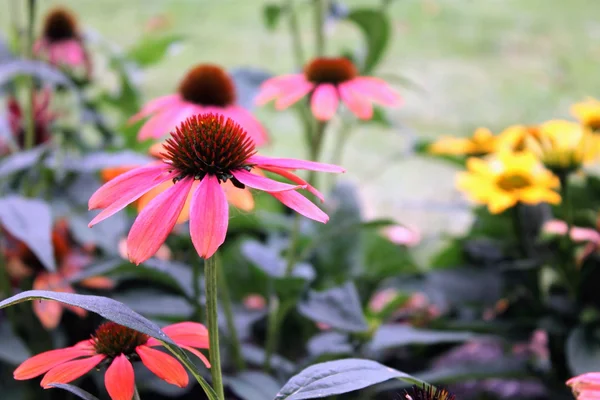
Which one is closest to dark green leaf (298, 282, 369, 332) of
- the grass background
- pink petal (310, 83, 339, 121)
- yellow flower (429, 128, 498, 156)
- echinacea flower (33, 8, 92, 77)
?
pink petal (310, 83, 339, 121)

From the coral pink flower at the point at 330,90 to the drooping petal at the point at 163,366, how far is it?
27cm

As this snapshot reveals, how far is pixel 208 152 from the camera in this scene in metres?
0.32

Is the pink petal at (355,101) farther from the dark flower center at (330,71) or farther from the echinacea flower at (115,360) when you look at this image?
the echinacea flower at (115,360)

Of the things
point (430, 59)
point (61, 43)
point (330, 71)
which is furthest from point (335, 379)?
point (430, 59)

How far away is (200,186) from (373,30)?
0.52 metres

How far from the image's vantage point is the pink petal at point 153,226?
28 cm

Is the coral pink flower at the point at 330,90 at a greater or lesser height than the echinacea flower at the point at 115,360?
greater

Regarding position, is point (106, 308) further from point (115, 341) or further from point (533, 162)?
point (533, 162)

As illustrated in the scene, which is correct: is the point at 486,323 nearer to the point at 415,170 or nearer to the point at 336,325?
the point at 336,325

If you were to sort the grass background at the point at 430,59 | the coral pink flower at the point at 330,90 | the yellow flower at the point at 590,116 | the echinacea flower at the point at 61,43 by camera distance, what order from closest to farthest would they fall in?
the coral pink flower at the point at 330,90 → the yellow flower at the point at 590,116 → the echinacea flower at the point at 61,43 → the grass background at the point at 430,59

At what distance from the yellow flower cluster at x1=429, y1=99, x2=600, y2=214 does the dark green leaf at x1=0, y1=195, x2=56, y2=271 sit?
387mm

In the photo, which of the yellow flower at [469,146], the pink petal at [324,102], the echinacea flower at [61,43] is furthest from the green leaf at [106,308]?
the echinacea flower at [61,43]

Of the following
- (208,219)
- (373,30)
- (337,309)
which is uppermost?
(373,30)

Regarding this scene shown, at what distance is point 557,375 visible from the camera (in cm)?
62
